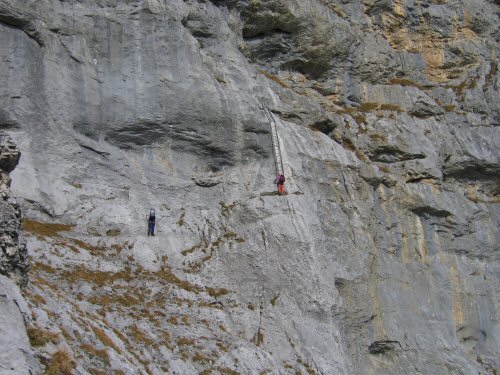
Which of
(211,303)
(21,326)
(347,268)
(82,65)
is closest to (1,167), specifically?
(21,326)

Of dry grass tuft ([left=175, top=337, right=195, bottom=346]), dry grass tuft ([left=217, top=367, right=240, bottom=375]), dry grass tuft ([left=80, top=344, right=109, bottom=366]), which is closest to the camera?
dry grass tuft ([left=80, top=344, right=109, bottom=366])

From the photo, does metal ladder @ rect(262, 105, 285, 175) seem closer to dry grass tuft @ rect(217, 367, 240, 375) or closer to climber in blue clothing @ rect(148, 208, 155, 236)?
climber in blue clothing @ rect(148, 208, 155, 236)

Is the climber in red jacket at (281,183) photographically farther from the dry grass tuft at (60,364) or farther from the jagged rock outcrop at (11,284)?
the dry grass tuft at (60,364)

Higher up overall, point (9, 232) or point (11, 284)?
point (9, 232)

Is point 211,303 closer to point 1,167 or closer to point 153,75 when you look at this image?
point 1,167

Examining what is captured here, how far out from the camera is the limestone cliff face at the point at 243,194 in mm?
23453

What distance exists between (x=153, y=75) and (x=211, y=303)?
12.4m

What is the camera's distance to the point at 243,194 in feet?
101

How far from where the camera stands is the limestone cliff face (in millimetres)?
23453

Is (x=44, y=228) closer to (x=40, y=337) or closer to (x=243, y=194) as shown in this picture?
(x=243, y=194)

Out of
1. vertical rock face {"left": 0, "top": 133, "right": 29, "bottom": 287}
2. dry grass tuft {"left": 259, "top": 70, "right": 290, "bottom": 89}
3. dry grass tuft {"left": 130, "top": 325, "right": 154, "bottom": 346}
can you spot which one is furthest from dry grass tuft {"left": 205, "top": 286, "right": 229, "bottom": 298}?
dry grass tuft {"left": 259, "top": 70, "right": 290, "bottom": 89}

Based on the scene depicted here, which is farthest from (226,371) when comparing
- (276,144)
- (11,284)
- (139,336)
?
(276,144)

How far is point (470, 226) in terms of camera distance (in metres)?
35.7

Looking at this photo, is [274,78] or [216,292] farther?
[274,78]
